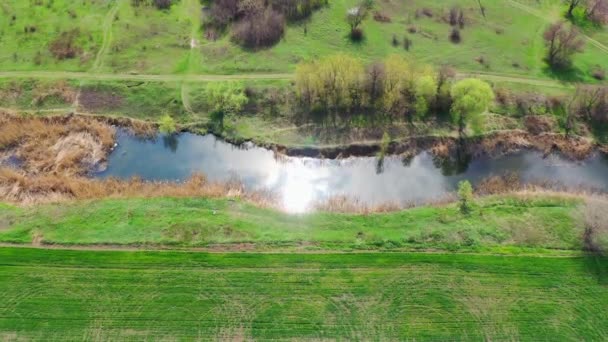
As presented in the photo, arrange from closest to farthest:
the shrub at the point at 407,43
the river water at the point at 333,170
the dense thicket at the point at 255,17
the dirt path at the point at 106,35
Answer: the river water at the point at 333,170, the dirt path at the point at 106,35, the shrub at the point at 407,43, the dense thicket at the point at 255,17

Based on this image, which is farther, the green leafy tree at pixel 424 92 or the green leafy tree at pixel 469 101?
the green leafy tree at pixel 424 92

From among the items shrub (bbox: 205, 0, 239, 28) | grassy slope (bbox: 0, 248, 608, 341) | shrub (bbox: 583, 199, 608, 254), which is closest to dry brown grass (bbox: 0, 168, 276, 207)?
grassy slope (bbox: 0, 248, 608, 341)

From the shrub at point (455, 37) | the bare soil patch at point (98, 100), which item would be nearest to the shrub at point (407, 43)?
the shrub at point (455, 37)

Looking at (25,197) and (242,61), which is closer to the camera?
(25,197)

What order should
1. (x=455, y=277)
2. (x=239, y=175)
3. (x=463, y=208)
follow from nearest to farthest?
(x=455, y=277) → (x=463, y=208) → (x=239, y=175)

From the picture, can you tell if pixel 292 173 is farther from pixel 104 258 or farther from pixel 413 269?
pixel 104 258

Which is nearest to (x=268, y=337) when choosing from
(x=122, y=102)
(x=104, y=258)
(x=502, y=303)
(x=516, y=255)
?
(x=104, y=258)

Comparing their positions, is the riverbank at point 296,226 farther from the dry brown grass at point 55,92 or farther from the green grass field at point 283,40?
the green grass field at point 283,40

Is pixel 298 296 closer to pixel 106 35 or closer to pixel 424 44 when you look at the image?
pixel 424 44

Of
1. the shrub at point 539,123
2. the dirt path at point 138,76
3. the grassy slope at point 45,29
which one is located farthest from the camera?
the grassy slope at point 45,29
